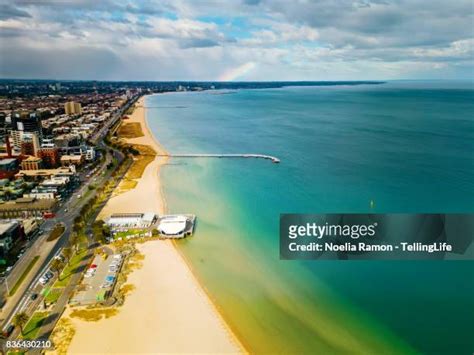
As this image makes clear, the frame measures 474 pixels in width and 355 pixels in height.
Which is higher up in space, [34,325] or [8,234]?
[8,234]

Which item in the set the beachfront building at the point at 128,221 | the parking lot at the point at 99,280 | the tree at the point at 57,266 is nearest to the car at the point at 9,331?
the parking lot at the point at 99,280

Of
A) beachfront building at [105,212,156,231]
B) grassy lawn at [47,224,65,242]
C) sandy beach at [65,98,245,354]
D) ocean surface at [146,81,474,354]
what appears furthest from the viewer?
beachfront building at [105,212,156,231]

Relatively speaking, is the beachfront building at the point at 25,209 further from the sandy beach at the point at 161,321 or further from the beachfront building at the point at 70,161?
the beachfront building at the point at 70,161

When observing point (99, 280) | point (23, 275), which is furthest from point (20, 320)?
point (23, 275)

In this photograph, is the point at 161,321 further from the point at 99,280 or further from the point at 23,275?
the point at 23,275

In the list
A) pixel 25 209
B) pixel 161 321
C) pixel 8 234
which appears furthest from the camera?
pixel 25 209

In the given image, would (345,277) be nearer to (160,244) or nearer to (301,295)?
(301,295)

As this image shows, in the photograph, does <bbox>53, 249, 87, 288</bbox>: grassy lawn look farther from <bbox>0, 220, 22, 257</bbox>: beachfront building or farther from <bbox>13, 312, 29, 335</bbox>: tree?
<bbox>0, 220, 22, 257</bbox>: beachfront building

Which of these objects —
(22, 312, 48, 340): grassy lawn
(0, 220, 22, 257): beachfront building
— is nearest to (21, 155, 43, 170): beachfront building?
(0, 220, 22, 257): beachfront building
